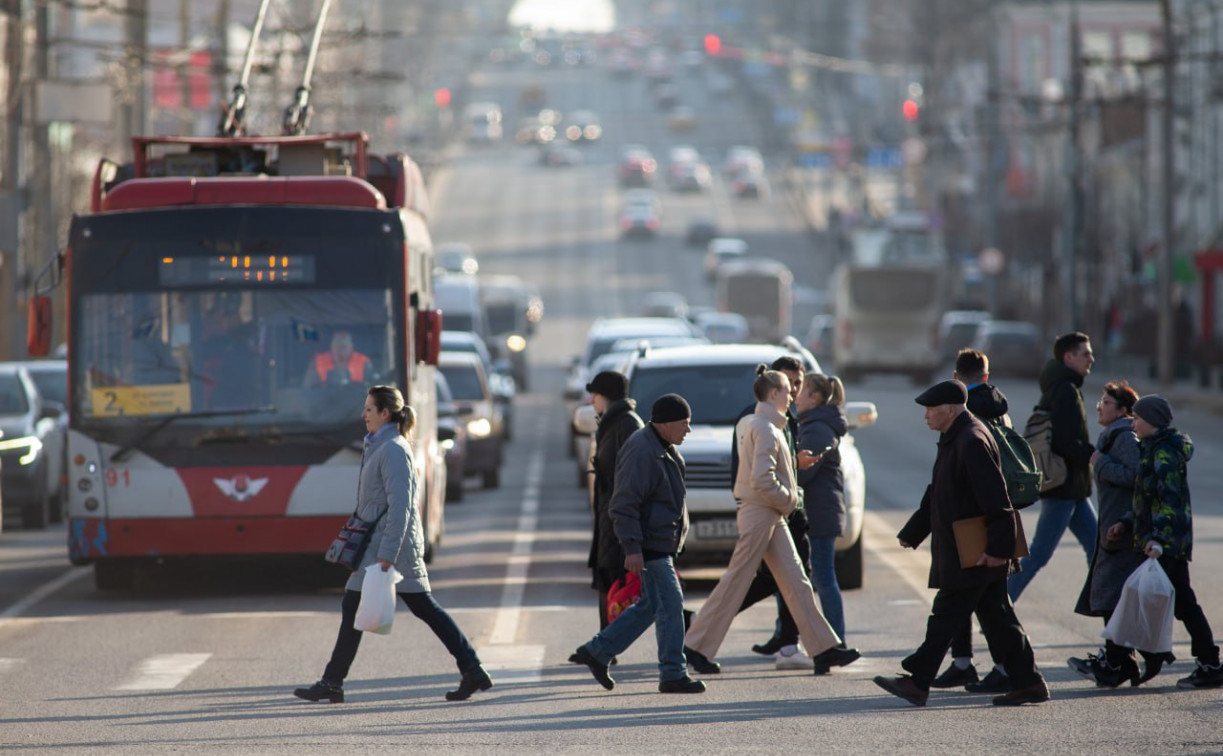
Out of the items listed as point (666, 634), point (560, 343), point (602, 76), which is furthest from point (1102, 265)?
point (602, 76)

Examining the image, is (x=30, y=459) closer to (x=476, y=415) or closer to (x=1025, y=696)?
(x=476, y=415)

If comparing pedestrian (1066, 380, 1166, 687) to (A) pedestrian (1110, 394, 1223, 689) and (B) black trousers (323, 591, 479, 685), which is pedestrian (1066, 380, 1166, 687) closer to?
(A) pedestrian (1110, 394, 1223, 689)

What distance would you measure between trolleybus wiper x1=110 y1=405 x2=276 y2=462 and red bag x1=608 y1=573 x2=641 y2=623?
16.1ft

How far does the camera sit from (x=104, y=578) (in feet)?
54.0

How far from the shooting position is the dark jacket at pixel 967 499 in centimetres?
1052

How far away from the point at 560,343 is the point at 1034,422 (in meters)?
60.2

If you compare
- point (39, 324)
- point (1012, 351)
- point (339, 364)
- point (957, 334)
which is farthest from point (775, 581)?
point (957, 334)

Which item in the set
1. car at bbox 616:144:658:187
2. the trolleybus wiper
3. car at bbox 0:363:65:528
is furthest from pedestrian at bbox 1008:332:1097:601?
car at bbox 616:144:658:187

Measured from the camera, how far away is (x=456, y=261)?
80125 millimetres

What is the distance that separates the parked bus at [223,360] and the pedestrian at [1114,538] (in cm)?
600

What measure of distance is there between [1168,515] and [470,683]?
3550mm

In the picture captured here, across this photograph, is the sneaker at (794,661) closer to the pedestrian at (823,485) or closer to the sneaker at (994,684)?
the pedestrian at (823,485)

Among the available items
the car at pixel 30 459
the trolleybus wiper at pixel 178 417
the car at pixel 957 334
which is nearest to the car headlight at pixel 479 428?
the car at pixel 30 459

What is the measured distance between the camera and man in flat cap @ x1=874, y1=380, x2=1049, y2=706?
10539 mm
